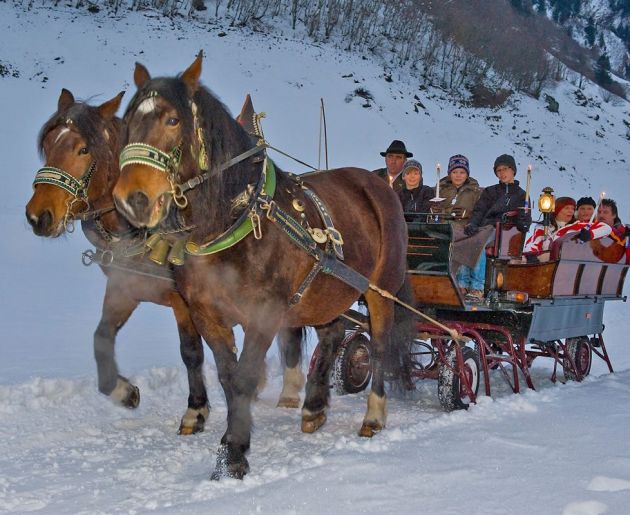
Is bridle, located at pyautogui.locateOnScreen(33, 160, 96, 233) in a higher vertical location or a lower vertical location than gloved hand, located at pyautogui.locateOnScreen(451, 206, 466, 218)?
lower

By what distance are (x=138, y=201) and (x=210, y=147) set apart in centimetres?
52

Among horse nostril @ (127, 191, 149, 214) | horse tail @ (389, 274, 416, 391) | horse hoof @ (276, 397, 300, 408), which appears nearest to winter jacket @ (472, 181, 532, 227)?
horse tail @ (389, 274, 416, 391)

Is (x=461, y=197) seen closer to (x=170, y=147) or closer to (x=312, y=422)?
(x=312, y=422)

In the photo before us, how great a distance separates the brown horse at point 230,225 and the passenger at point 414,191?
2254 mm

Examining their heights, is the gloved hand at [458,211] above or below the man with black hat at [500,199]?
below

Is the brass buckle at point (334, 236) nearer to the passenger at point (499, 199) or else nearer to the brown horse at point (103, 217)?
the brown horse at point (103, 217)

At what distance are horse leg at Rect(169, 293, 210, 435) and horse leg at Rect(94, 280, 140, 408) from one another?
12.9 inches

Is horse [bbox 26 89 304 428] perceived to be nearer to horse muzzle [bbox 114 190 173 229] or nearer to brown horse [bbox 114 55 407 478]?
brown horse [bbox 114 55 407 478]

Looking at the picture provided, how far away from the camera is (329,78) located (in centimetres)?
3103

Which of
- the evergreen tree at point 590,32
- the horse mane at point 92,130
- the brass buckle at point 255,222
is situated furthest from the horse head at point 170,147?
the evergreen tree at point 590,32

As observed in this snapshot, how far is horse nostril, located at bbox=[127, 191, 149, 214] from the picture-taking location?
275cm

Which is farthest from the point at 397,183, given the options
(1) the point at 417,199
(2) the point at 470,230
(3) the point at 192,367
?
(3) the point at 192,367

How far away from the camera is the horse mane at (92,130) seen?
3896 millimetres

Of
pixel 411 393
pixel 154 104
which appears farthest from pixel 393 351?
pixel 154 104
